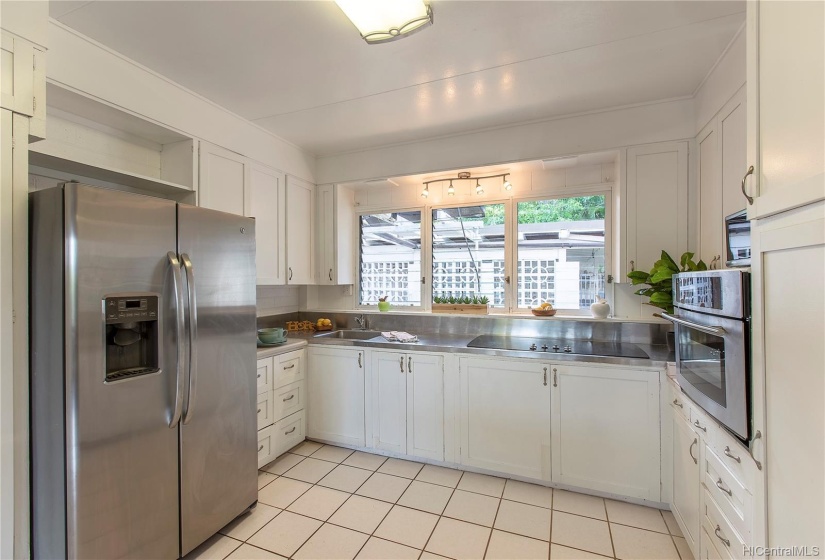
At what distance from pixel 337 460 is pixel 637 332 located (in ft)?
8.03

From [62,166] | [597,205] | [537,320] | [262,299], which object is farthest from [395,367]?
[62,166]

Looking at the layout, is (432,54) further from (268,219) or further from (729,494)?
(729,494)

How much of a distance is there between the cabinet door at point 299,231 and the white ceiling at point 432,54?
742 mm

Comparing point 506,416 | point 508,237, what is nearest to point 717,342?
point 506,416

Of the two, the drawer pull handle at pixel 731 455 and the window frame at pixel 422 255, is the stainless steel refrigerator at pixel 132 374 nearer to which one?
the window frame at pixel 422 255

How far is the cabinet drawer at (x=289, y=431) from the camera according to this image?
2.71 metres

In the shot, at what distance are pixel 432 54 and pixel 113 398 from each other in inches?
85.5

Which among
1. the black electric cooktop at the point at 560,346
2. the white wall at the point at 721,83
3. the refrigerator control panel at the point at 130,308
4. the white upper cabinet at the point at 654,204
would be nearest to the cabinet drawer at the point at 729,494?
the black electric cooktop at the point at 560,346

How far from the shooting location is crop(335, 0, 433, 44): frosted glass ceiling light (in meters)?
1.46

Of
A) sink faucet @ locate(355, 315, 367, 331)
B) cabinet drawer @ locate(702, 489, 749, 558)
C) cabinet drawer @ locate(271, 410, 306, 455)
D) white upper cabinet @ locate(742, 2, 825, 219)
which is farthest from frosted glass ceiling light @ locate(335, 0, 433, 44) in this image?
cabinet drawer @ locate(271, 410, 306, 455)

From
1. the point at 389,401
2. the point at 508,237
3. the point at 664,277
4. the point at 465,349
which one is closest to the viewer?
the point at 664,277

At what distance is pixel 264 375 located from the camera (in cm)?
258

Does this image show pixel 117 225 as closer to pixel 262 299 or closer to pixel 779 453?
pixel 262 299

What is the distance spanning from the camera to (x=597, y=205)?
9.67ft
